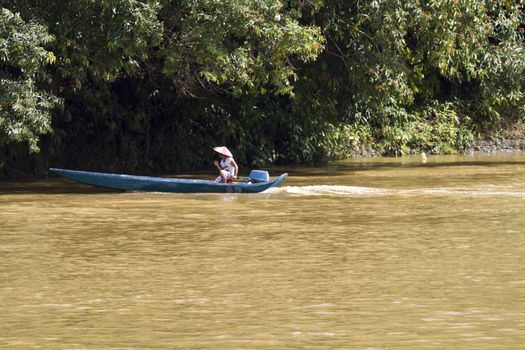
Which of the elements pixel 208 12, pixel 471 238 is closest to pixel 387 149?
pixel 208 12

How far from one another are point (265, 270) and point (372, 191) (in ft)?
27.7

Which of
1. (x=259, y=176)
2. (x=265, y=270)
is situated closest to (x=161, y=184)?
(x=259, y=176)

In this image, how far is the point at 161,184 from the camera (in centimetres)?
1786

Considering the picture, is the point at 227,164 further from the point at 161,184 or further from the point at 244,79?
the point at 244,79

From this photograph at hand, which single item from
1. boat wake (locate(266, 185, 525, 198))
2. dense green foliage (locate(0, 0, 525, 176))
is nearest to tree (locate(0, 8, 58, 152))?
dense green foliage (locate(0, 0, 525, 176))

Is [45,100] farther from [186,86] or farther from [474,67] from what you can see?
[474,67]

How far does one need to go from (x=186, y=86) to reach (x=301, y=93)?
13.9 feet

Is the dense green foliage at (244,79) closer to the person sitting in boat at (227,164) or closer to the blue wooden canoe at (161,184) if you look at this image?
the blue wooden canoe at (161,184)

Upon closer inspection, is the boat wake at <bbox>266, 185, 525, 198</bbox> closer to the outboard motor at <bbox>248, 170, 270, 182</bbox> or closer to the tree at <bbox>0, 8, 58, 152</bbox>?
the outboard motor at <bbox>248, 170, 270, 182</bbox>

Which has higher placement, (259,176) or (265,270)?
(259,176)

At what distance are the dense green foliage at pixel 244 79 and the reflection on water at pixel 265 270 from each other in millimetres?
2414

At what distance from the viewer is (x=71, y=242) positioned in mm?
11992

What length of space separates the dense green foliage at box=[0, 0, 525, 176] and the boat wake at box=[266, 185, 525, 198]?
2265 mm

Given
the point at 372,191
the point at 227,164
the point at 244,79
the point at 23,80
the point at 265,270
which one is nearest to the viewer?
the point at 265,270
